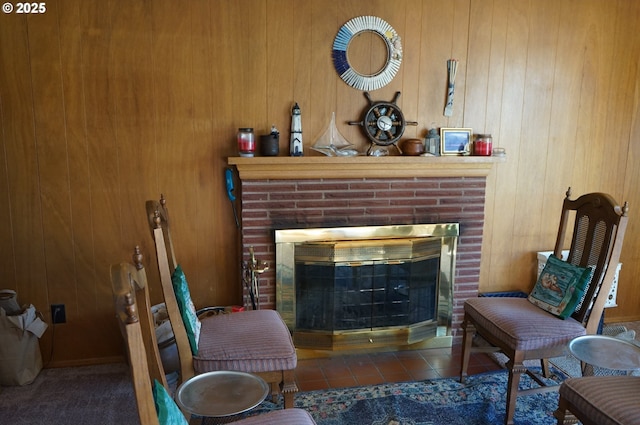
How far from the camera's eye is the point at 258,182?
2.92 m

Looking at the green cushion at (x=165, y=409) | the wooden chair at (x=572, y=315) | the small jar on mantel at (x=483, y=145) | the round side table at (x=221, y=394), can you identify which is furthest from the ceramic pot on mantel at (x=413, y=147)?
the green cushion at (x=165, y=409)

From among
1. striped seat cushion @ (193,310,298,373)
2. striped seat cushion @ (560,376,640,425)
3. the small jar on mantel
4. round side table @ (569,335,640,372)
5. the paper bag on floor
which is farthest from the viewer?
the small jar on mantel

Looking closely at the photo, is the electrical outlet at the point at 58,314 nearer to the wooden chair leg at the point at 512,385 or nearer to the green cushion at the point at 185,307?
the green cushion at the point at 185,307

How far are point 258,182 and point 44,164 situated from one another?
1.19m

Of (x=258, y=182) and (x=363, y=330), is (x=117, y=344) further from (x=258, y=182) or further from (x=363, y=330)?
(x=363, y=330)

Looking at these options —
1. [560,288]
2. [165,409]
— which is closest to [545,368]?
[560,288]

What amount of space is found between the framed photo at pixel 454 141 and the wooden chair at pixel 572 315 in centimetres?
80

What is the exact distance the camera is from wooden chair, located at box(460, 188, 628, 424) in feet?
7.75

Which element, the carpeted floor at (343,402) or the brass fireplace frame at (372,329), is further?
the brass fireplace frame at (372,329)

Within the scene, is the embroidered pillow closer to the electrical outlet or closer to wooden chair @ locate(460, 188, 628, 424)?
wooden chair @ locate(460, 188, 628, 424)

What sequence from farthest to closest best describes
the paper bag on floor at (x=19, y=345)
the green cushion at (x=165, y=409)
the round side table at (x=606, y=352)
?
the paper bag on floor at (x=19, y=345) < the round side table at (x=606, y=352) < the green cushion at (x=165, y=409)

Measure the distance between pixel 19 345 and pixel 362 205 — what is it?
208cm

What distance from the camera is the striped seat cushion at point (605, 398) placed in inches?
67.9

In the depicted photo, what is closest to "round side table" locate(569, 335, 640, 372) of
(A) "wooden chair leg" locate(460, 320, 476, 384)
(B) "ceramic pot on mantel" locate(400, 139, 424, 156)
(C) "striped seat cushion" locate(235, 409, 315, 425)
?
(A) "wooden chair leg" locate(460, 320, 476, 384)
